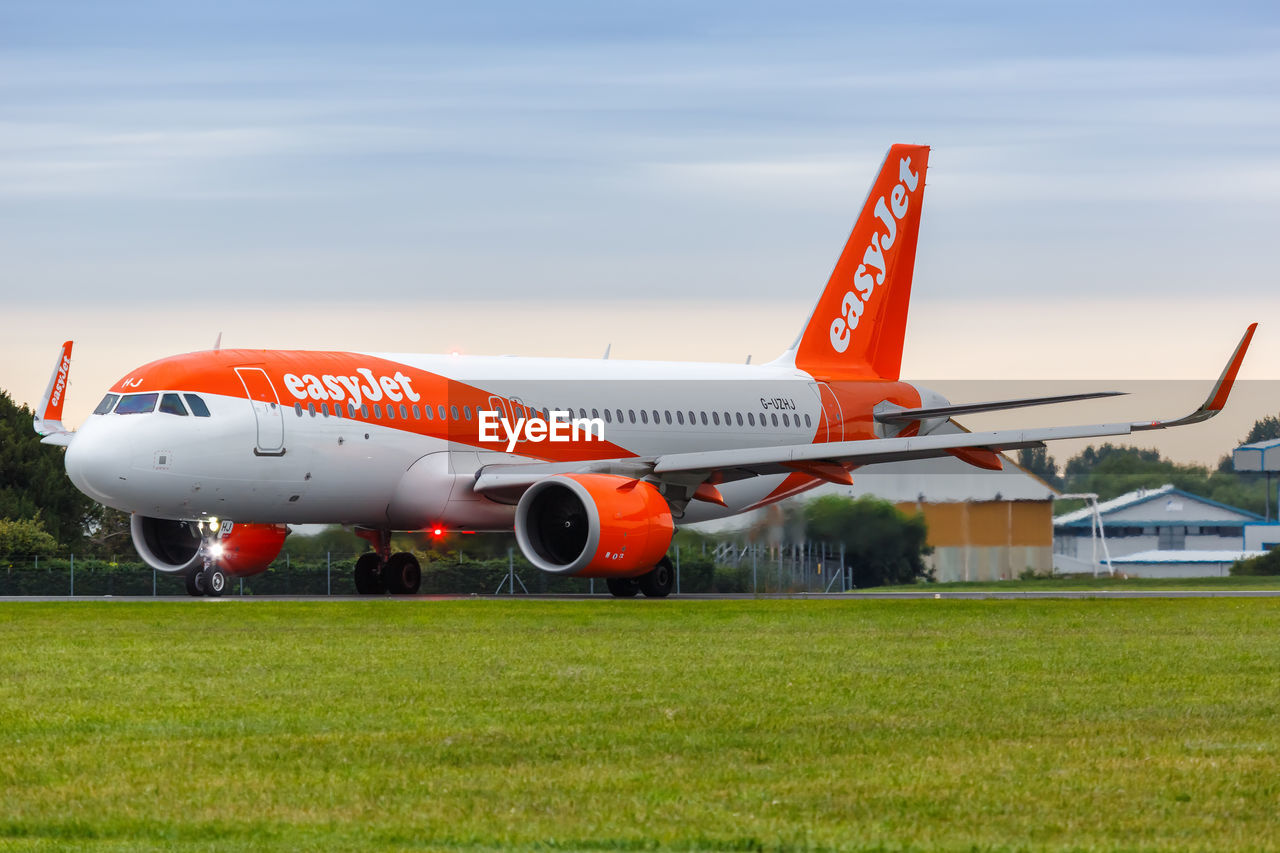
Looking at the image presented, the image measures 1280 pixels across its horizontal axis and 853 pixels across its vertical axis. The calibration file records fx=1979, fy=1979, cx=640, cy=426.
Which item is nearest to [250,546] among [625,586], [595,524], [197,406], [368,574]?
[368,574]

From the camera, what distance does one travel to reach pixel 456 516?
31.6 meters

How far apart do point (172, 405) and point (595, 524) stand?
251 inches

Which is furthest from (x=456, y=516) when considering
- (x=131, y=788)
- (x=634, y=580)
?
(x=131, y=788)

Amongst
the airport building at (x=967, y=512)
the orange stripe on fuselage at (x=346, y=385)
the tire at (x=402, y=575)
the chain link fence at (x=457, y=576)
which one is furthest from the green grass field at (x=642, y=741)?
the airport building at (x=967, y=512)

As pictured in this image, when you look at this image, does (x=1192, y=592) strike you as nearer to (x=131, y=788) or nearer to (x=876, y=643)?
(x=876, y=643)

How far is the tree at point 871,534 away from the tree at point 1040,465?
2604 millimetres

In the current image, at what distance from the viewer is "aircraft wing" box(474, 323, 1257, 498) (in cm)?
3056

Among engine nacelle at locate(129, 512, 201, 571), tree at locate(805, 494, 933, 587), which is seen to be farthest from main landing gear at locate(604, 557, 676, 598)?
engine nacelle at locate(129, 512, 201, 571)

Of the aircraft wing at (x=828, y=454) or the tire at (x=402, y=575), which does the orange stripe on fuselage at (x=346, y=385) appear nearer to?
the aircraft wing at (x=828, y=454)

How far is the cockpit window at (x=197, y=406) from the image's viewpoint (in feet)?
94.1

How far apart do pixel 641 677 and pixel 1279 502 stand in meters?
24.6

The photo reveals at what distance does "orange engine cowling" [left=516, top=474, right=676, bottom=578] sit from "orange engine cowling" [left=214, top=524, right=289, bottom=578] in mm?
5159

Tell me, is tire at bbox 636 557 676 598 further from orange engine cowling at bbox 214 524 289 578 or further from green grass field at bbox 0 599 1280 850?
green grass field at bbox 0 599 1280 850

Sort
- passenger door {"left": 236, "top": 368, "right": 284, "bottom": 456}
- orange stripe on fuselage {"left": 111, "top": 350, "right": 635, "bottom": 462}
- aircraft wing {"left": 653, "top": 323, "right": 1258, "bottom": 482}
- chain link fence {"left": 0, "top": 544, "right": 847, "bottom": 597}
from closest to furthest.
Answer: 1. passenger door {"left": 236, "top": 368, "right": 284, "bottom": 456}
2. orange stripe on fuselage {"left": 111, "top": 350, "right": 635, "bottom": 462}
3. aircraft wing {"left": 653, "top": 323, "right": 1258, "bottom": 482}
4. chain link fence {"left": 0, "top": 544, "right": 847, "bottom": 597}
